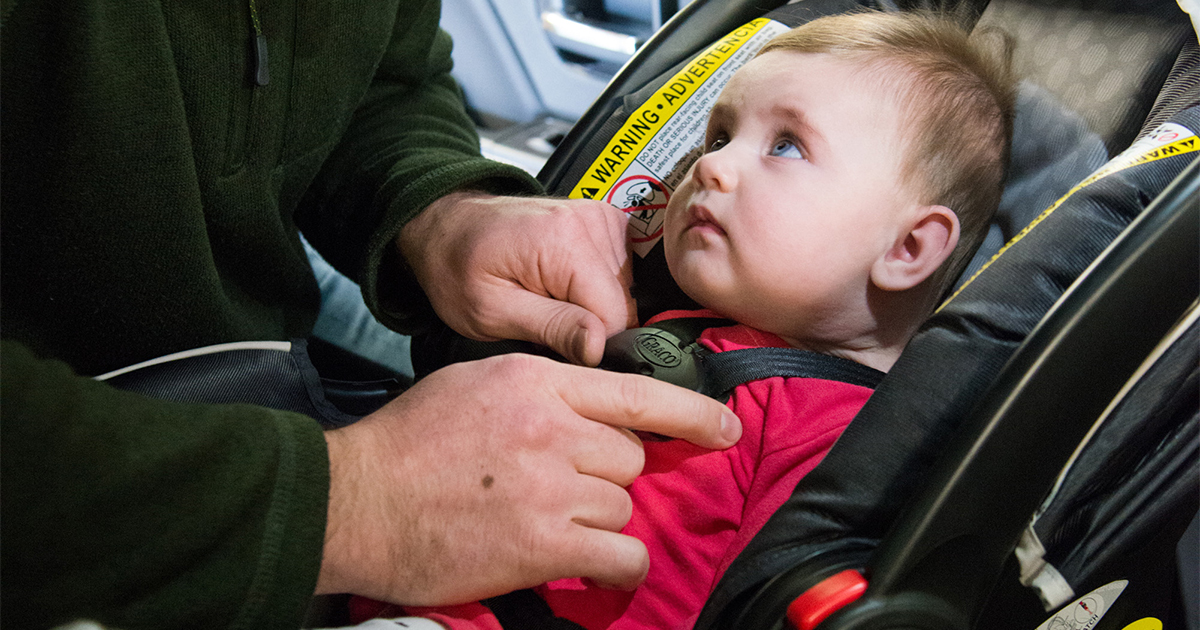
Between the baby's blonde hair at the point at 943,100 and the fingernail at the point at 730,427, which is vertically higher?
the baby's blonde hair at the point at 943,100

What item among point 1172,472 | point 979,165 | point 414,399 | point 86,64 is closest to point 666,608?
point 414,399

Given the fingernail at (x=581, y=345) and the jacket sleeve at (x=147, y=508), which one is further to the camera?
the fingernail at (x=581, y=345)

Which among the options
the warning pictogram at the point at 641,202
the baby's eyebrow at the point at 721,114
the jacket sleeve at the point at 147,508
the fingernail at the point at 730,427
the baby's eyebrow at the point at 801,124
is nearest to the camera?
the jacket sleeve at the point at 147,508

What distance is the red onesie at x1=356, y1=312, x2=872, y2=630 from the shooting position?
81 centimetres

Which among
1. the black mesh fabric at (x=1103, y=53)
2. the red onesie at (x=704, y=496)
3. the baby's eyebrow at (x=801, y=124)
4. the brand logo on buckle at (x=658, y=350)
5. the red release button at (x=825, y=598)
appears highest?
the black mesh fabric at (x=1103, y=53)

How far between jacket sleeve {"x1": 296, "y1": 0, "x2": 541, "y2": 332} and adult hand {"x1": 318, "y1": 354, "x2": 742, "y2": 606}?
410 millimetres

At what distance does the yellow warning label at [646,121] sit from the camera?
1.20 m

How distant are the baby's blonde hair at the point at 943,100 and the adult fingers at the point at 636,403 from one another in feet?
1.33

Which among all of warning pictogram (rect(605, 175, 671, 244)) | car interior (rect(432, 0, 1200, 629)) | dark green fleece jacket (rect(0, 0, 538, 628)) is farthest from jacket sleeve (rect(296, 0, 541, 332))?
car interior (rect(432, 0, 1200, 629))

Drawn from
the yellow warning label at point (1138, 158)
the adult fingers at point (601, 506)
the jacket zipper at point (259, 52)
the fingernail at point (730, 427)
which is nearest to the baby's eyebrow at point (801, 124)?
the yellow warning label at point (1138, 158)

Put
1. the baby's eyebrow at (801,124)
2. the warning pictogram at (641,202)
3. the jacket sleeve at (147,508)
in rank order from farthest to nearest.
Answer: the warning pictogram at (641,202) → the baby's eyebrow at (801,124) → the jacket sleeve at (147,508)

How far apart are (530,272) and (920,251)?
1.60ft

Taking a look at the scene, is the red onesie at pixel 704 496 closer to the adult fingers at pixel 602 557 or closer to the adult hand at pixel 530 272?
the adult fingers at pixel 602 557

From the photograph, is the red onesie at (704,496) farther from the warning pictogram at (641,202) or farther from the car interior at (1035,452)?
the warning pictogram at (641,202)
